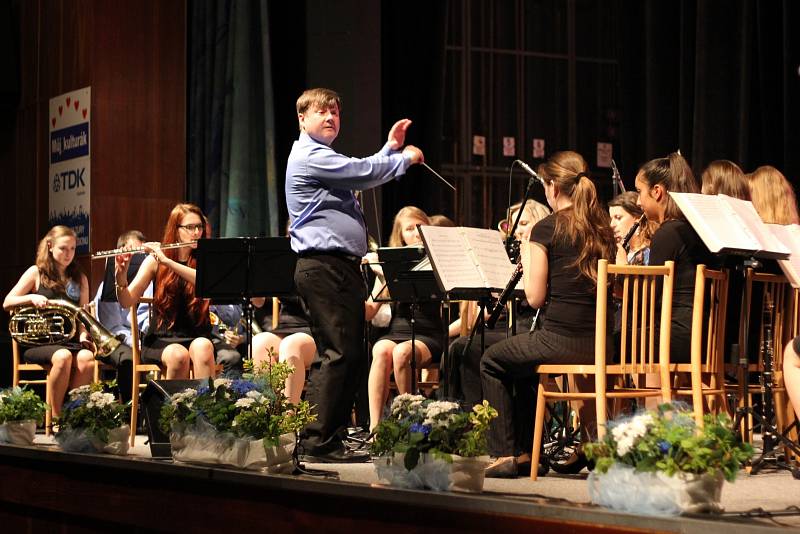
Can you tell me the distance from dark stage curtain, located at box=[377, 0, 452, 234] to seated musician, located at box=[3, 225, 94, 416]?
242 centimetres

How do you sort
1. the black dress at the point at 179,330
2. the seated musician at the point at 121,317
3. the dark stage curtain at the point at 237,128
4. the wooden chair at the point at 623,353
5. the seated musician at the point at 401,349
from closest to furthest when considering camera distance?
1. the wooden chair at the point at 623,353
2. the seated musician at the point at 401,349
3. the black dress at the point at 179,330
4. the seated musician at the point at 121,317
5. the dark stage curtain at the point at 237,128

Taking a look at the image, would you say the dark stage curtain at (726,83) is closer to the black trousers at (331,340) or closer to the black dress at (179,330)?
the black dress at (179,330)

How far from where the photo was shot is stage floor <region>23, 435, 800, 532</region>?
256 cm

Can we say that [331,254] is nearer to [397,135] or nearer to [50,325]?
[397,135]

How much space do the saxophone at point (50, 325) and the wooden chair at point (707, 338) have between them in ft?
11.4

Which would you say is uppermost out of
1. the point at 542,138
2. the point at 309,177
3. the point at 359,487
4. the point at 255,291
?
the point at 542,138

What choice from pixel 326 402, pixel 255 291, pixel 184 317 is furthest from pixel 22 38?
pixel 326 402

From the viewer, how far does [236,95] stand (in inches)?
307

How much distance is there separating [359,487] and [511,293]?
135cm

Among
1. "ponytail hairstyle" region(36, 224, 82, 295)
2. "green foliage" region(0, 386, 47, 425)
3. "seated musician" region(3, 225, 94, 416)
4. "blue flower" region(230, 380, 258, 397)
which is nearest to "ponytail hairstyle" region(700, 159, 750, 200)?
"blue flower" region(230, 380, 258, 397)

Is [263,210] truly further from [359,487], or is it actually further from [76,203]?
[359,487]

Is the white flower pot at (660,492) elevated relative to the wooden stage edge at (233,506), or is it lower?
elevated

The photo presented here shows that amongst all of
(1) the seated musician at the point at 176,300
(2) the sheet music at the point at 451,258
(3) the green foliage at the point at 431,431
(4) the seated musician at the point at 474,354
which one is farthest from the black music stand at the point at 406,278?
(3) the green foliage at the point at 431,431

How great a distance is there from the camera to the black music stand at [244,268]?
480 cm
